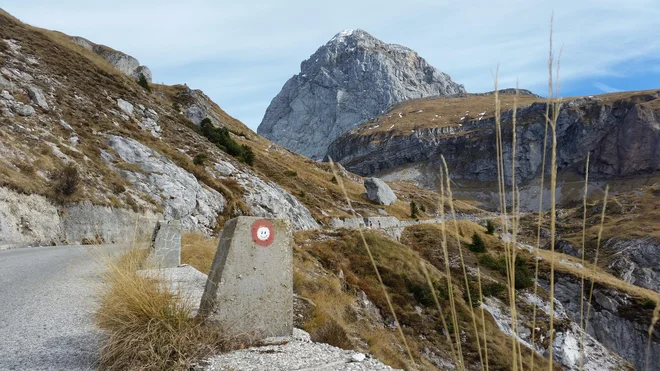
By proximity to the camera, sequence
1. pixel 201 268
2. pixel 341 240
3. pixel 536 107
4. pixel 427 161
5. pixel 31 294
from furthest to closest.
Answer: pixel 427 161
pixel 536 107
pixel 341 240
pixel 201 268
pixel 31 294

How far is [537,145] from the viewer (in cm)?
14800

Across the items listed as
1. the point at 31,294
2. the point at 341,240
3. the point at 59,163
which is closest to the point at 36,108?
the point at 59,163

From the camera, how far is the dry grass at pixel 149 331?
3729 millimetres

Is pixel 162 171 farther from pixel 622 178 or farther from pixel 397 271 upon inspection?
pixel 622 178

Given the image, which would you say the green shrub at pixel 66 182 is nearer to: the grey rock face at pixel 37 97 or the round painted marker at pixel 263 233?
the grey rock face at pixel 37 97

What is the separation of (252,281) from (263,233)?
1.81ft

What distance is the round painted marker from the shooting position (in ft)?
15.8

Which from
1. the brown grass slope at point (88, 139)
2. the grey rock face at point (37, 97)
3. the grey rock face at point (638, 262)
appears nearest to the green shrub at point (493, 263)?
the brown grass slope at point (88, 139)

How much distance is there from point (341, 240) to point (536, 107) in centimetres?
15635

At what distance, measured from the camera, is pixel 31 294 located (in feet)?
23.0

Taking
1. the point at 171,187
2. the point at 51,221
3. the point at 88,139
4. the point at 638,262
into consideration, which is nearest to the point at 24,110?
the point at 88,139

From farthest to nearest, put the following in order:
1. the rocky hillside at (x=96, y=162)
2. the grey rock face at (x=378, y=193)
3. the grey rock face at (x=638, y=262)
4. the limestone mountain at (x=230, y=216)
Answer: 1. the grey rock face at (x=378, y=193)
2. the grey rock face at (x=638, y=262)
3. the rocky hillside at (x=96, y=162)
4. the limestone mountain at (x=230, y=216)

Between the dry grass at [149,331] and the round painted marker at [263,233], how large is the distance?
1.04 meters

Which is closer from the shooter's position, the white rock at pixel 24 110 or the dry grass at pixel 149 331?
the dry grass at pixel 149 331
